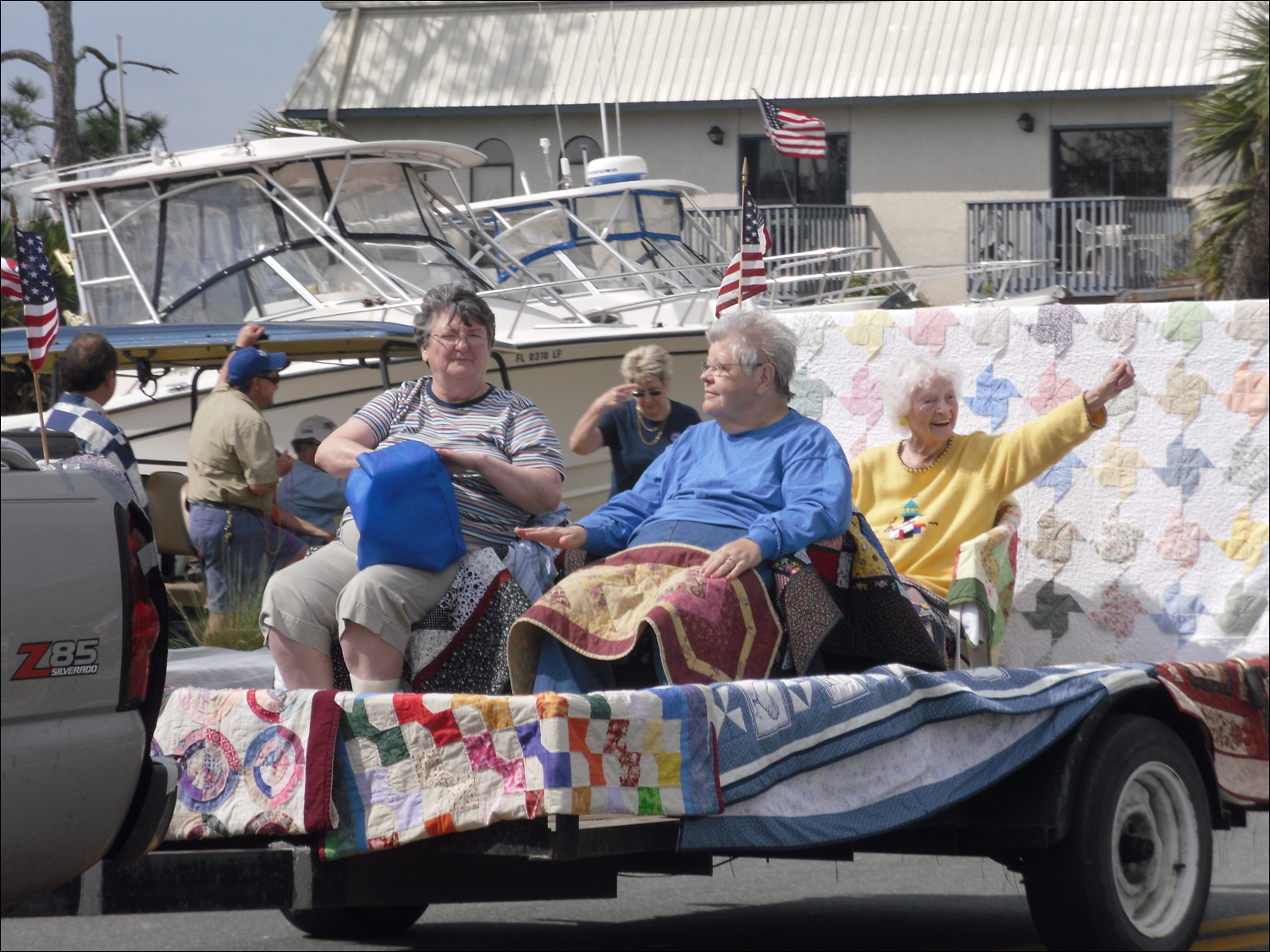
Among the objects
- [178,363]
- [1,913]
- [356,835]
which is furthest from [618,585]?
[178,363]

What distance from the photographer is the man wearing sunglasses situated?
7.88 metres

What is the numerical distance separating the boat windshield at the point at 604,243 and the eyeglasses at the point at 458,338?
8843 mm

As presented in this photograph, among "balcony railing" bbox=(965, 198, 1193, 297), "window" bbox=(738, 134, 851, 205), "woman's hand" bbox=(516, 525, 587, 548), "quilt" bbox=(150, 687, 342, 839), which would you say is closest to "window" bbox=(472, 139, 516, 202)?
"window" bbox=(738, 134, 851, 205)

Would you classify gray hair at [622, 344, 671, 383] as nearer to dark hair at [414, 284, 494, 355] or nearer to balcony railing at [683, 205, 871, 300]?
dark hair at [414, 284, 494, 355]

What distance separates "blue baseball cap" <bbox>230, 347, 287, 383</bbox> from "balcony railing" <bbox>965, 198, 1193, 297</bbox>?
51.6 feet

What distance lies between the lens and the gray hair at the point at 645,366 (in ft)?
25.3

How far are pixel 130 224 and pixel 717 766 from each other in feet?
35.2

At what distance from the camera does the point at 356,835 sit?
11.7 feet

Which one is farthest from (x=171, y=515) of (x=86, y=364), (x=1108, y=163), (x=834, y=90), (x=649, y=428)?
(x=1108, y=163)

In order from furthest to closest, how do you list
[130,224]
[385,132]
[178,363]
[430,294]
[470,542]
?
[385,132] < [130,224] < [178,363] < [430,294] < [470,542]

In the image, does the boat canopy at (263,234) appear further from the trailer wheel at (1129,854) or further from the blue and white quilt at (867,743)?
the blue and white quilt at (867,743)

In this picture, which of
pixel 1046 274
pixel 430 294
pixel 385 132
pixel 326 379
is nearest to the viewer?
pixel 430 294

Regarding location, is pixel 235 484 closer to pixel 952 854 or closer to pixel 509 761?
pixel 952 854

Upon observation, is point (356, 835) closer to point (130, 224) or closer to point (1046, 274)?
point (130, 224)
